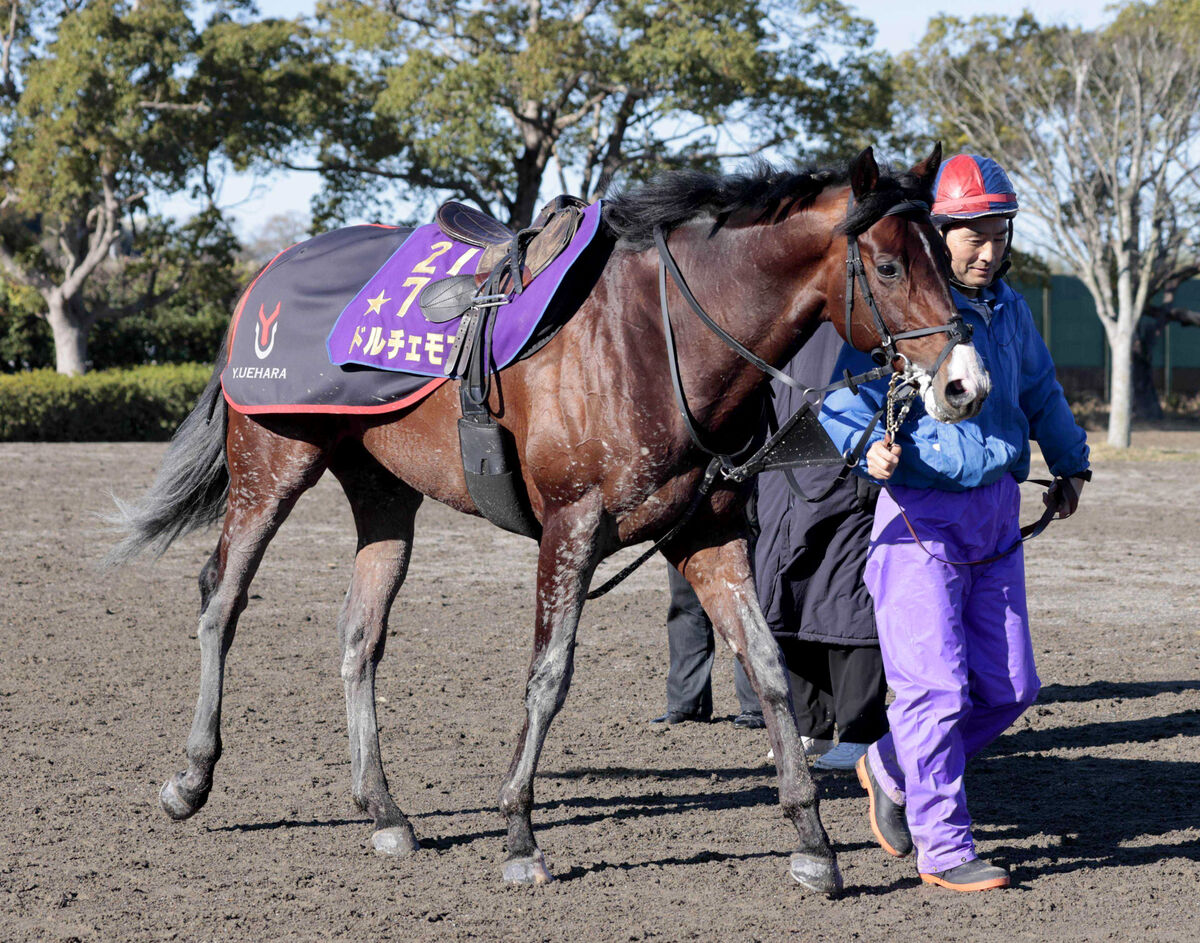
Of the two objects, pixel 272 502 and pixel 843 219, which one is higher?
pixel 843 219

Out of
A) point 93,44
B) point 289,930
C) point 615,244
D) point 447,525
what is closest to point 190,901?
point 289,930

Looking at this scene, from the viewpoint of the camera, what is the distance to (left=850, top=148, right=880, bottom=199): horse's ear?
2972 millimetres

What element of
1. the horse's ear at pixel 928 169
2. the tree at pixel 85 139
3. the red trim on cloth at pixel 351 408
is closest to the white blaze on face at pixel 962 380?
the horse's ear at pixel 928 169

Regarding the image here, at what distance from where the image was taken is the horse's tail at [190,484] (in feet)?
15.5

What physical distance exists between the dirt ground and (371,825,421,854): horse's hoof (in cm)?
4

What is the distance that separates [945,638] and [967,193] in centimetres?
120

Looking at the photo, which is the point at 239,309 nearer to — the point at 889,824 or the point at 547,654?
the point at 547,654

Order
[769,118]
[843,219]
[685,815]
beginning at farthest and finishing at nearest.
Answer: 1. [769,118]
2. [685,815]
3. [843,219]

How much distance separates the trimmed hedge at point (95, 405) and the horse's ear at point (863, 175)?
55.8ft

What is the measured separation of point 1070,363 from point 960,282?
2639cm

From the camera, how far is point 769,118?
22.8 metres

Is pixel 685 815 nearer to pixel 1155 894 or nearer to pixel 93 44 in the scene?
pixel 1155 894

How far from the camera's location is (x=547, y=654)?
3537mm

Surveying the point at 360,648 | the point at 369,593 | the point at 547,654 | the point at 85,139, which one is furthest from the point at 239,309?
the point at 85,139
